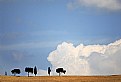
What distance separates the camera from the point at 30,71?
458ft

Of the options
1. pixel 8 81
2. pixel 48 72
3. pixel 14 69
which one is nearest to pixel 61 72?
pixel 48 72

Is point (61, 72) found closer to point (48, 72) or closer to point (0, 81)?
point (48, 72)

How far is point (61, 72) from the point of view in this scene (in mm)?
143875

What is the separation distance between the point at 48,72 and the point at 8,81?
55.9 meters

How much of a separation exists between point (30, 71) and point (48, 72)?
7930 millimetres

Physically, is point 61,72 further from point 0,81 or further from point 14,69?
point 0,81

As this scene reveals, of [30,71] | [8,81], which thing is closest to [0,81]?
[8,81]

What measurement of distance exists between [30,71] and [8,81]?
51.0 meters

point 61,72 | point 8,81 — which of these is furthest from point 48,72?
point 8,81

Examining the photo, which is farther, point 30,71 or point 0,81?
point 30,71

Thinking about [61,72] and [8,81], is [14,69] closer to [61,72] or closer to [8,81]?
[61,72]

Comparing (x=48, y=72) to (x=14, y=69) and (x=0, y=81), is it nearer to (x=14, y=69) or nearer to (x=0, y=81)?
(x=14, y=69)

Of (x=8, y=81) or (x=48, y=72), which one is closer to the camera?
(x=8, y=81)

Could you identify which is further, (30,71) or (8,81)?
(30,71)
